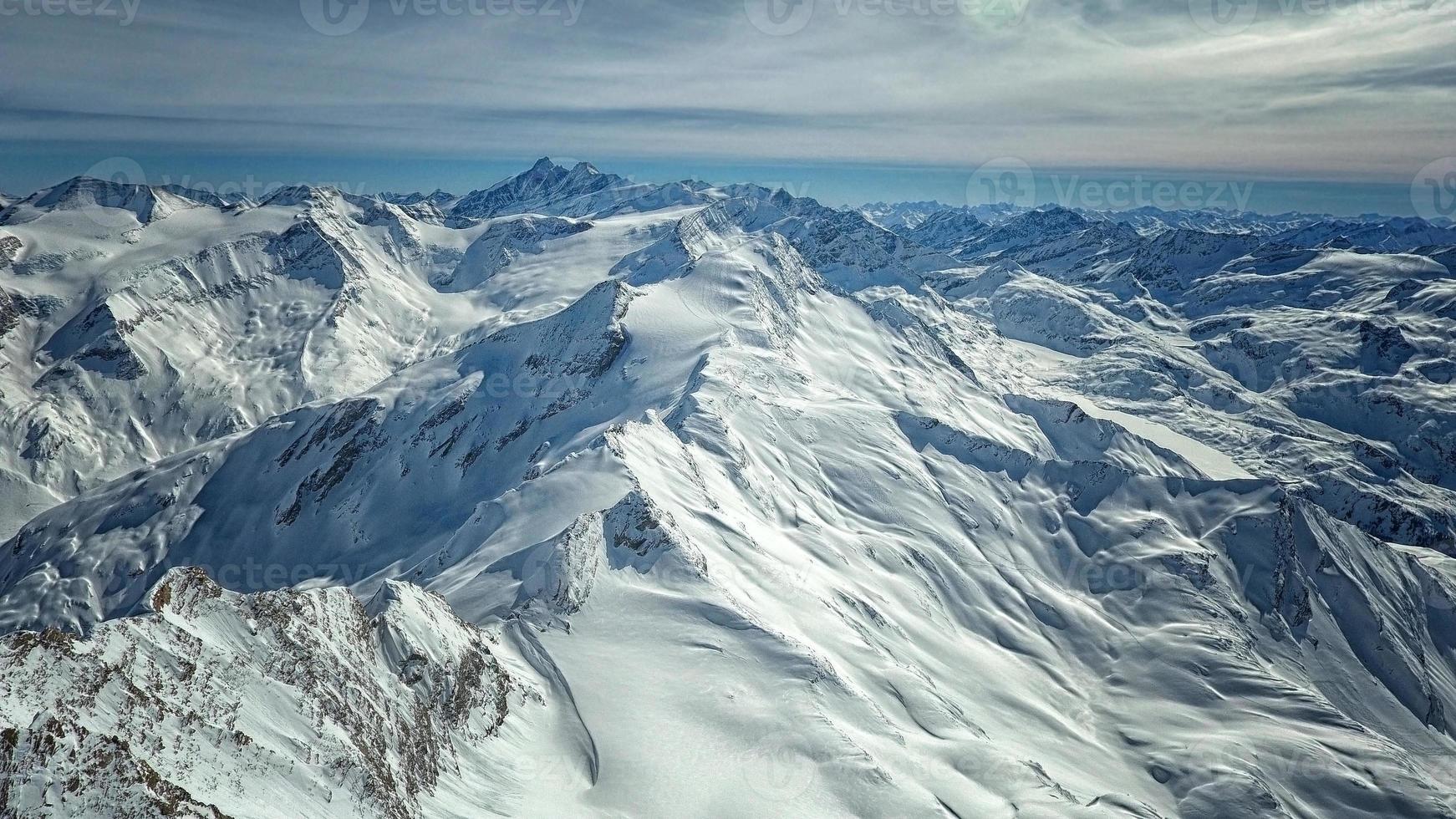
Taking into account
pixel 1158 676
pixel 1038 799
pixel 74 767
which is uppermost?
pixel 74 767

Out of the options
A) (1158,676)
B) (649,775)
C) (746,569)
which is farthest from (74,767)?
(1158,676)

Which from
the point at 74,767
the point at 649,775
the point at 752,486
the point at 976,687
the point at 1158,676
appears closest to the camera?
the point at 74,767

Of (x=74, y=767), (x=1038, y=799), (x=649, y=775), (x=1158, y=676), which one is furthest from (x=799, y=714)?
(x=1158, y=676)

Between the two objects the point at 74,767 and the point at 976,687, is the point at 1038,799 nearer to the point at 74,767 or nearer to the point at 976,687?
the point at 976,687

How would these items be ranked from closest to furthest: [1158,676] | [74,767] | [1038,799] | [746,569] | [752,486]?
[74,767], [1038,799], [746,569], [752,486], [1158,676]

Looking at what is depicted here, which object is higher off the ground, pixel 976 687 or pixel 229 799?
pixel 229 799

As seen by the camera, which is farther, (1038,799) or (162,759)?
(1038,799)
